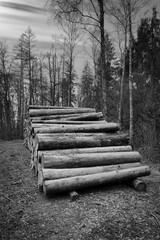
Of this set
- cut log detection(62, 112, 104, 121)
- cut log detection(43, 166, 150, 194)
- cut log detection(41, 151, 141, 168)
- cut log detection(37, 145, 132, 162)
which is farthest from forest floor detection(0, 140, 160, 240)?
cut log detection(62, 112, 104, 121)

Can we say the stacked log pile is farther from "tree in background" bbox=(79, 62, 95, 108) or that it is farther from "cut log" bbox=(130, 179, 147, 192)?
"tree in background" bbox=(79, 62, 95, 108)

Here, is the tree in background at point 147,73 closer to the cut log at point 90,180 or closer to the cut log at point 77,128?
the cut log at point 77,128

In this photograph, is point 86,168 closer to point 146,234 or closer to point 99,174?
point 99,174

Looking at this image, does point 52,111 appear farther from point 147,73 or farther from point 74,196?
point 147,73

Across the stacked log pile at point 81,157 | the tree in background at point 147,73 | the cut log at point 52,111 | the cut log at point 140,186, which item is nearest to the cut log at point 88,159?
the stacked log pile at point 81,157

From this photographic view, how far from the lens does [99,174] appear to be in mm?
4953

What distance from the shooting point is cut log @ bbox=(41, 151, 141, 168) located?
502 cm

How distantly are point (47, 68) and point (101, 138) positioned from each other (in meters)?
18.2

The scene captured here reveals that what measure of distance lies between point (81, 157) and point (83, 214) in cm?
171

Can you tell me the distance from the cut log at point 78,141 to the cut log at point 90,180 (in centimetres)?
128

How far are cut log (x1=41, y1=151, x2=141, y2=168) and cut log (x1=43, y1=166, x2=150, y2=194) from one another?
47cm

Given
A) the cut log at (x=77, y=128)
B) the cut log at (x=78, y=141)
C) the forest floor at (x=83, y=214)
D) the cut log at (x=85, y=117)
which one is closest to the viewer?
the forest floor at (x=83, y=214)

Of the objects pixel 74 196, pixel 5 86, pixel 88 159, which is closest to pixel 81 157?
pixel 88 159

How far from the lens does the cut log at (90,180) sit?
178 inches
